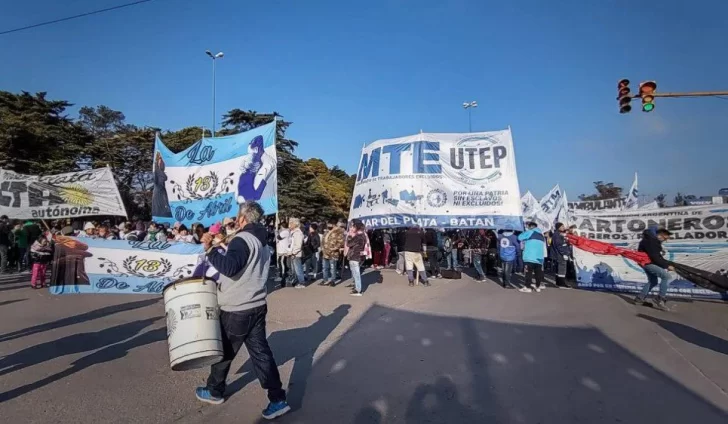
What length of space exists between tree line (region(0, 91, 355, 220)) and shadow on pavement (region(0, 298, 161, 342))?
21603 millimetres

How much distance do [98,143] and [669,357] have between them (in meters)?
35.1

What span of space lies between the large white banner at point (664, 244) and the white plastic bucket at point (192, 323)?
10.2 meters

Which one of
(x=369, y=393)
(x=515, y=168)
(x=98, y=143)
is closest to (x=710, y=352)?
(x=369, y=393)

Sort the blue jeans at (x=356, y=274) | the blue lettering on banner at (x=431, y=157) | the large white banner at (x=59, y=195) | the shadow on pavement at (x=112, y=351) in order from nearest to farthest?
the shadow on pavement at (x=112, y=351) → the blue jeans at (x=356, y=274) → the blue lettering on banner at (x=431, y=157) → the large white banner at (x=59, y=195)

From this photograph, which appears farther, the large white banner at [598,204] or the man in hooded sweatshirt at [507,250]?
the large white banner at [598,204]

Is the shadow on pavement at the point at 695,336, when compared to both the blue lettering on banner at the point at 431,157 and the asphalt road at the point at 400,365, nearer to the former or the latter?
the asphalt road at the point at 400,365

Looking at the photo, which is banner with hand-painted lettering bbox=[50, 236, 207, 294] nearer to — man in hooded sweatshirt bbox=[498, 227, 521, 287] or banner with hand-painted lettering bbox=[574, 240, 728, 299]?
man in hooded sweatshirt bbox=[498, 227, 521, 287]

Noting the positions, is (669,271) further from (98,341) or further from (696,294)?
(98,341)

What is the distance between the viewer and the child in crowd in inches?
424

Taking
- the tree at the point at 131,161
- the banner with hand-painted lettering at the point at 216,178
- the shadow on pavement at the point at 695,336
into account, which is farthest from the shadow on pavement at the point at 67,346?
the tree at the point at 131,161

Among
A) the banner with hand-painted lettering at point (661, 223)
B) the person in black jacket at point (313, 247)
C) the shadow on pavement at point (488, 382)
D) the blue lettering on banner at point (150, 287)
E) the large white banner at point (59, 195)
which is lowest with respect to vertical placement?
the shadow on pavement at point (488, 382)

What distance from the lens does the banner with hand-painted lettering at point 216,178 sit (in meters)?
10.7

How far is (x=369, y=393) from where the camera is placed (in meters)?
4.40

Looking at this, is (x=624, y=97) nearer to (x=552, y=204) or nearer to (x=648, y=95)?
(x=648, y=95)
